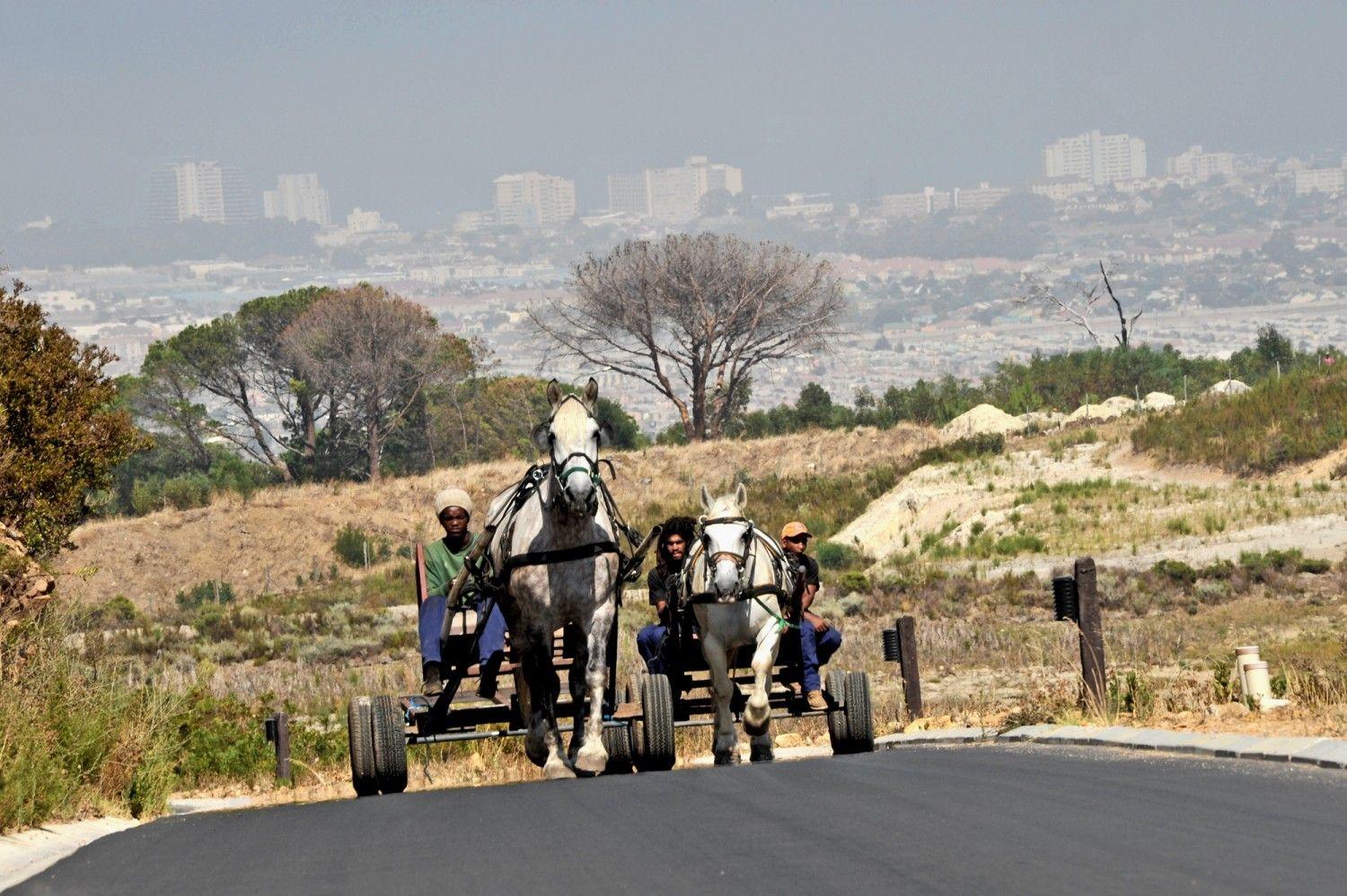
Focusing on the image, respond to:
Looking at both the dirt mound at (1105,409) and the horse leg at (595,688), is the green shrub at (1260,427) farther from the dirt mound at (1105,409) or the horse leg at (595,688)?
the horse leg at (595,688)

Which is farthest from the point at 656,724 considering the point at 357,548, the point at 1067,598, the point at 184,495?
the point at 184,495

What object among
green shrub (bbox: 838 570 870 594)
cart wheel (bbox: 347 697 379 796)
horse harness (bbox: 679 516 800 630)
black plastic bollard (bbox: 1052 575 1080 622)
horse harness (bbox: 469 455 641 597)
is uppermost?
horse harness (bbox: 469 455 641 597)

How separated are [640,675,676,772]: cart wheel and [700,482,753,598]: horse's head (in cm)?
110

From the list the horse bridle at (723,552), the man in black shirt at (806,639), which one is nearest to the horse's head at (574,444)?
the horse bridle at (723,552)

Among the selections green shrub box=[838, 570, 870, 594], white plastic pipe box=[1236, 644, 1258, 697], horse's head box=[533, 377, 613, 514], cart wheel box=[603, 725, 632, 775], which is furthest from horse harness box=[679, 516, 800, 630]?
green shrub box=[838, 570, 870, 594]

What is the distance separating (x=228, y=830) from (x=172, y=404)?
93646 mm

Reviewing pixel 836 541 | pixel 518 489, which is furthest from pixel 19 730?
pixel 836 541

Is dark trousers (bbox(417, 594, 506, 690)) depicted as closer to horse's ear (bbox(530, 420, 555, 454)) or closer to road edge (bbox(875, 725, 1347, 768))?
horse's ear (bbox(530, 420, 555, 454))

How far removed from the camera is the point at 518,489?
14.8 metres

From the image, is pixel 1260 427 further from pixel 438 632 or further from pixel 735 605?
pixel 438 632

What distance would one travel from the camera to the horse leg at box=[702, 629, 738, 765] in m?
16.7

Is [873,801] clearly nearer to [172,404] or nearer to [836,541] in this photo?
[836,541]

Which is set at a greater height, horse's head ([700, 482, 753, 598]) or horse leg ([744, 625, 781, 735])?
horse's head ([700, 482, 753, 598])

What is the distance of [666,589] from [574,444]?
412cm
